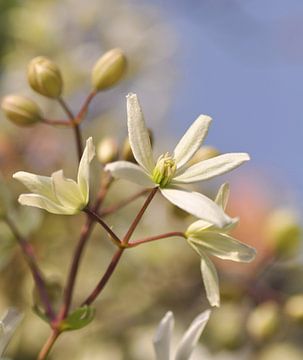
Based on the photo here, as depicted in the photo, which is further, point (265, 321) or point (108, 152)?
point (265, 321)

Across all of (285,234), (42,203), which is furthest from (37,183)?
(285,234)

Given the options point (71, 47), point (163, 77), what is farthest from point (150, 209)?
point (163, 77)

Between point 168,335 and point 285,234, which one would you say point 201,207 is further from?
point 285,234

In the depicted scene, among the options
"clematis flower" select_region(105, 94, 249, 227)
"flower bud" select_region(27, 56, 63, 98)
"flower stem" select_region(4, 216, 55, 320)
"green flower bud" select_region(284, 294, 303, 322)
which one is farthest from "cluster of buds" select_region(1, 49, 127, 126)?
"green flower bud" select_region(284, 294, 303, 322)

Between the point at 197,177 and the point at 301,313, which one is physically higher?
the point at 197,177

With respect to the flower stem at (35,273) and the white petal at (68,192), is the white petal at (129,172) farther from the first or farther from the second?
the flower stem at (35,273)

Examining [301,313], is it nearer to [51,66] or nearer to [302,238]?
[302,238]
